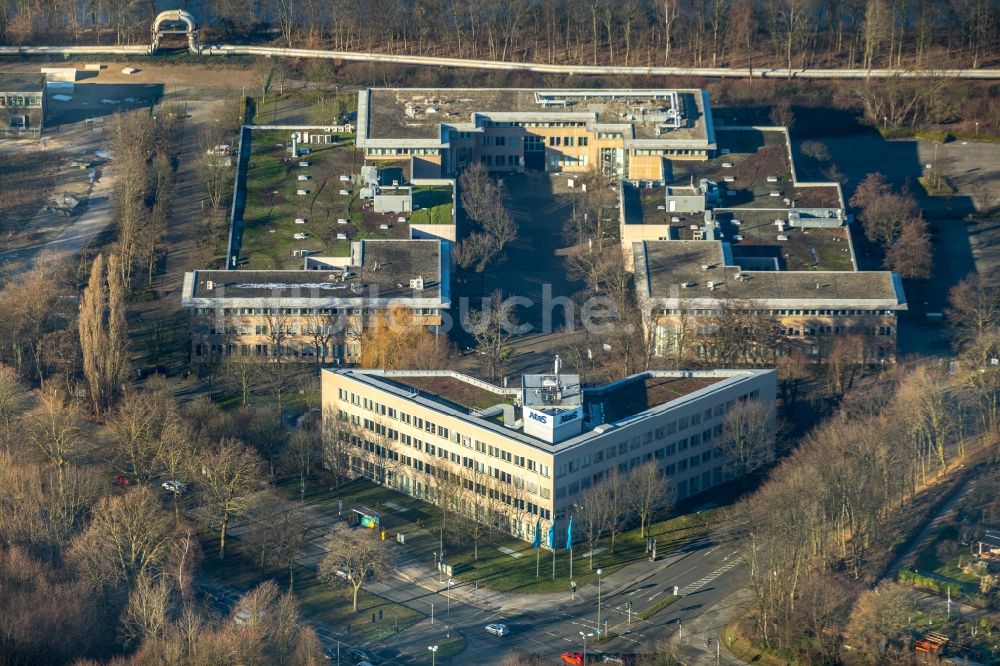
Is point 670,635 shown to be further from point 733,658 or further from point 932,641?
point 932,641

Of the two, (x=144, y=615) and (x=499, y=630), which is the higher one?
(x=144, y=615)

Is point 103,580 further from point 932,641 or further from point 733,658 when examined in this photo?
point 932,641

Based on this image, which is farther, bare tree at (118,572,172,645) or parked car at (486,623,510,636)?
parked car at (486,623,510,636)

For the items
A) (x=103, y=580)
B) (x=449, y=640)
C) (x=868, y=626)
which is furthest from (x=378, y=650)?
(x=868, y=626)

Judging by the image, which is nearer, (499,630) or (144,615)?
(144,615)

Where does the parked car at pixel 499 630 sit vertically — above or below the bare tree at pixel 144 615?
below

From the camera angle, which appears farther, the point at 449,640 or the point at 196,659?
the point at 449,640

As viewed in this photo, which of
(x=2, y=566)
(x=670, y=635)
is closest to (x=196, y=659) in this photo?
(x=2, y=566)

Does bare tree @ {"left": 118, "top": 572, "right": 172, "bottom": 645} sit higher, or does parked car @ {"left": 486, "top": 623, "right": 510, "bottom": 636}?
bare tree @ {"left": 118, "top": 572, "right": 172, "bottom": 645}

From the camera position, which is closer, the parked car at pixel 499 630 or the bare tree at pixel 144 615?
the bare tree at pixel 144 615
